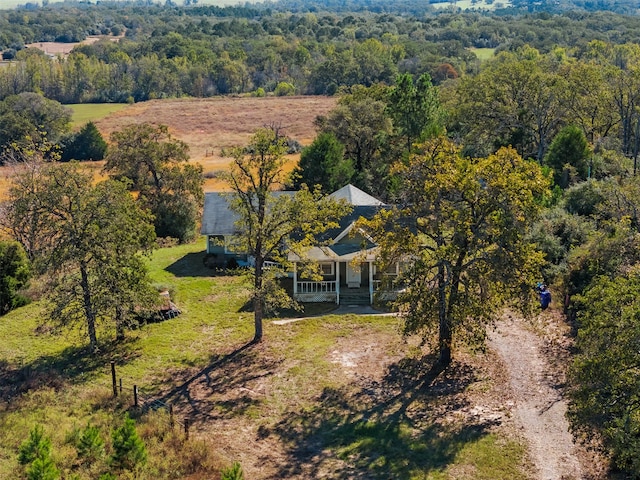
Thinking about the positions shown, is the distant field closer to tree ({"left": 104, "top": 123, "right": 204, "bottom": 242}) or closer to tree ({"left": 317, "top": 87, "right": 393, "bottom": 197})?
tree ({"left": 317, "top": 87, "right": 393, "bottom": 197})

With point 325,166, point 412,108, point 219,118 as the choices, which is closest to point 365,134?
point 412,108

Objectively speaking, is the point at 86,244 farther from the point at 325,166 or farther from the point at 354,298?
the point at 325,166

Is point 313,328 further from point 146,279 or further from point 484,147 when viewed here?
point 484,147

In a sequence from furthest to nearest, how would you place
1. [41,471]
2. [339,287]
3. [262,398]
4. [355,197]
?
[355,197] < [339,287] < [262,398] < [41,471]

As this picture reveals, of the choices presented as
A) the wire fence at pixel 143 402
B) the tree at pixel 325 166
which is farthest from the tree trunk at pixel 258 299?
the tree at pixel 325 166

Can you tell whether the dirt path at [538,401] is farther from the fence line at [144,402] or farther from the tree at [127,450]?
the tree at [127,450]
